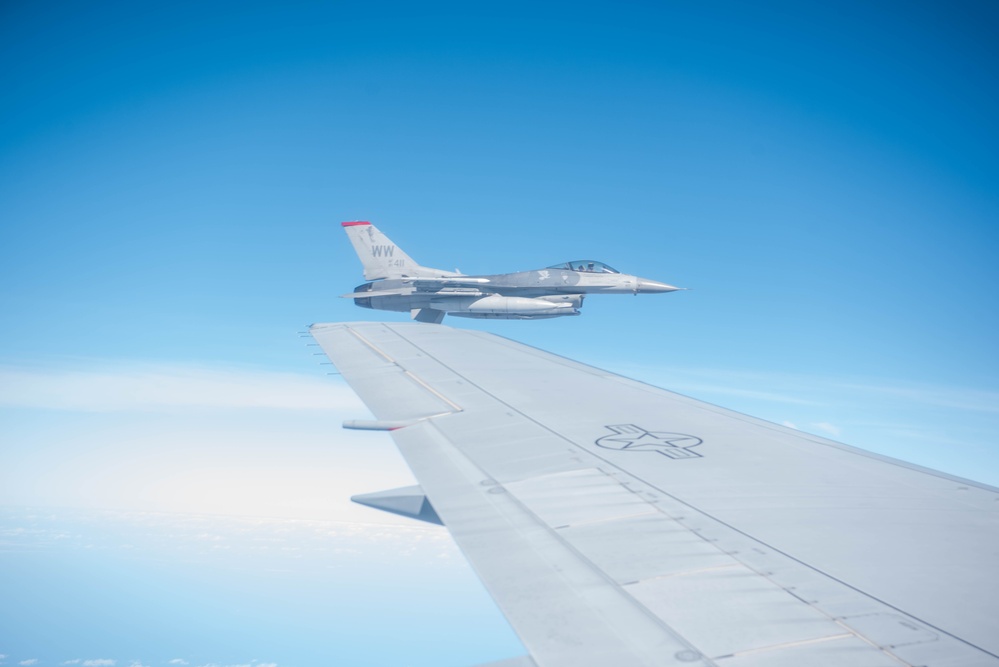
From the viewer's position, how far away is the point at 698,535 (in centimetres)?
346

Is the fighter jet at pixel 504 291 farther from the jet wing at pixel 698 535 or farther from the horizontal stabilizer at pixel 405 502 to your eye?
the horizontal stabilizer at pixel 405 502

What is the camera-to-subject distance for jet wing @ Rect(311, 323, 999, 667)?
2.48m

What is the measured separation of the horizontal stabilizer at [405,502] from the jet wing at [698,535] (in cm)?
14

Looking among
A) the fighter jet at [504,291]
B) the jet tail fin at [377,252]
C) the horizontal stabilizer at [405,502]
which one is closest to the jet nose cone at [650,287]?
the fighter jet at [504,291]

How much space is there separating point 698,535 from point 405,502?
7.16 ft

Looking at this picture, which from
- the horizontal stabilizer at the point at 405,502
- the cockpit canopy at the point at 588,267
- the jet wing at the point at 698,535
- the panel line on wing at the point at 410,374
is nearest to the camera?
the jet wing at the point at 698,535

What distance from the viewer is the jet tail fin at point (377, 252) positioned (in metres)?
25.3

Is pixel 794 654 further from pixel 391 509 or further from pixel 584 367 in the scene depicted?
pixel 584 367

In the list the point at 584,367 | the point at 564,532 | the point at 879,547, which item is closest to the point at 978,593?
the point at 879,547

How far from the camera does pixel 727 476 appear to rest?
4.56m

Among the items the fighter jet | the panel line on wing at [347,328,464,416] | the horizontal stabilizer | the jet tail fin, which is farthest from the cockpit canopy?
the horizontal stabilizer

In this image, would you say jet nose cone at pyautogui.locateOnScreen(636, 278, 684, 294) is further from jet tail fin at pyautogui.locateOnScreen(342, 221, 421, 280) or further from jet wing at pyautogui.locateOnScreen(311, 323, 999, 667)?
jet wing at pyautogui.locateOnScreen(311, 323, 999, 667)

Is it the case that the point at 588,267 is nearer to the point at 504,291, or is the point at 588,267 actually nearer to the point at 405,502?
the point at 504,291

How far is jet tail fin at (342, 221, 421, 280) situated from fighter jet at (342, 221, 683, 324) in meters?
1.25
